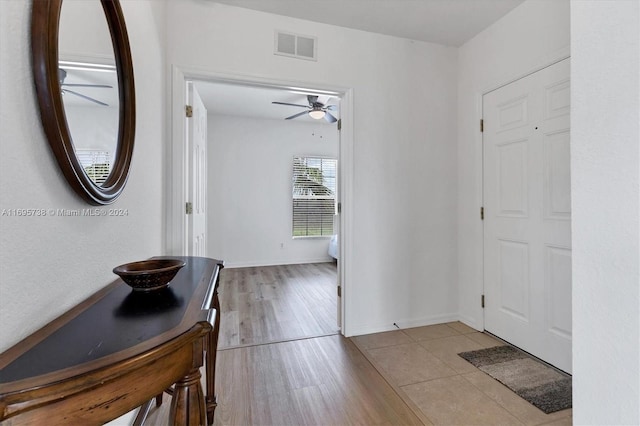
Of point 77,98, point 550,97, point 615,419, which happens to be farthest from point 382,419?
point 550,97

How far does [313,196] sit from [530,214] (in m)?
3.95

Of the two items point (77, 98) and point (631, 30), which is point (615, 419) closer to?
point (631, 30)

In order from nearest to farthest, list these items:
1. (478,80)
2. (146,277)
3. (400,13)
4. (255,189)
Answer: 1. (146,277)
2. (400,13)
3. (478,80)
4. (255,189)

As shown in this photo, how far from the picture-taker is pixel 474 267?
2703 mm

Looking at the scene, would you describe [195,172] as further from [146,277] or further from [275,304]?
[275,304]

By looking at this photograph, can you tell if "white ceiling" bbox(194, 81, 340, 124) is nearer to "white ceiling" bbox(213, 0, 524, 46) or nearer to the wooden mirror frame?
"white ceiling" bbox(213, 0, 524, 46)

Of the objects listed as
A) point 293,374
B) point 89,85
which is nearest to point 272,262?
point 293,374

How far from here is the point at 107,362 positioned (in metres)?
0.59

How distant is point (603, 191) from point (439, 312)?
7.36 ft

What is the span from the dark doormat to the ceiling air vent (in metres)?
2.62

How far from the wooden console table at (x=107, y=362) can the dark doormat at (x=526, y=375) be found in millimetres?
1866

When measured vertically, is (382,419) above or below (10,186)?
below

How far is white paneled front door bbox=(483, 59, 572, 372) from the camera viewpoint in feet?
6.53

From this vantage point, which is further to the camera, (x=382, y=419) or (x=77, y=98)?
(x=382, y=419)
